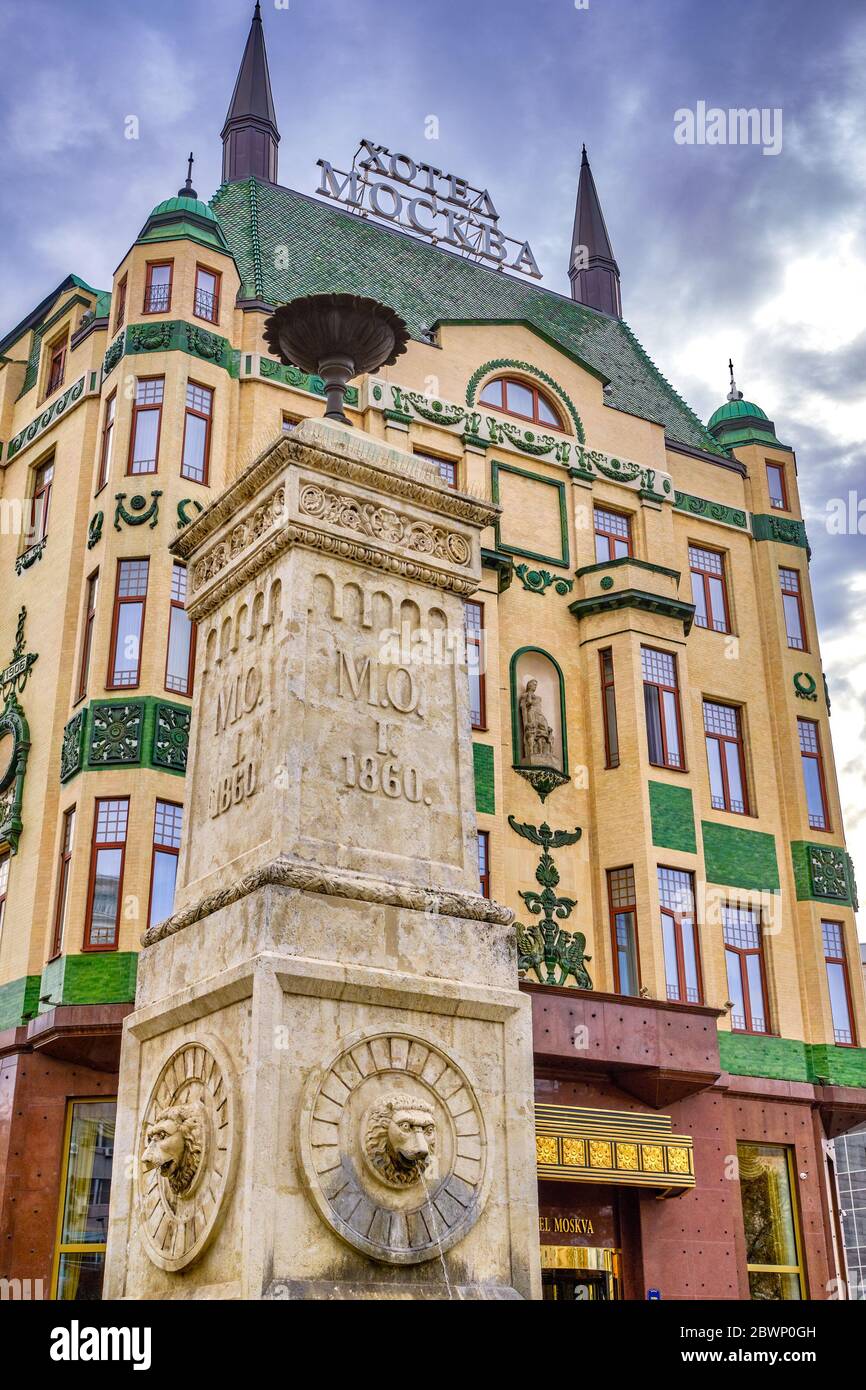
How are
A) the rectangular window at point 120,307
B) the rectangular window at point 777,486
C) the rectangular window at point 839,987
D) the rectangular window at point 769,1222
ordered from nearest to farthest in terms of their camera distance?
the rectangular window at point 769,1222
the rectangular window at point 120,307
the rectangular window at point 839,987
the rectangular window at point 777,486

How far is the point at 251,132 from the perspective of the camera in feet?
118

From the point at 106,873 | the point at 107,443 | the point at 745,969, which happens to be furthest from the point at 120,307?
the point at 745,969

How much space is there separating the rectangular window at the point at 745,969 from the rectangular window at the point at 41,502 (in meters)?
15.3

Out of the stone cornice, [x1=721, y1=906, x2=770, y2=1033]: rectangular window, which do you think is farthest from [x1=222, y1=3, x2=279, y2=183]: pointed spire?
the stone cornice

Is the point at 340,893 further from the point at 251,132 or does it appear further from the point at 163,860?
the point at 251,132

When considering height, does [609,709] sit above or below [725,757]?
above

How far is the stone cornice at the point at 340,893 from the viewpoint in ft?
29.1

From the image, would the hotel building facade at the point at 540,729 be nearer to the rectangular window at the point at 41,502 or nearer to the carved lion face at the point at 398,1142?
the rectangular window at the point at 41,502

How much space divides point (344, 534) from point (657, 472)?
24.6 meters

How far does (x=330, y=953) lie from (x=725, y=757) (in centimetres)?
2369

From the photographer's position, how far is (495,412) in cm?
3180

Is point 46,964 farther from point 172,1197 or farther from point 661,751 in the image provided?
point 172,1197

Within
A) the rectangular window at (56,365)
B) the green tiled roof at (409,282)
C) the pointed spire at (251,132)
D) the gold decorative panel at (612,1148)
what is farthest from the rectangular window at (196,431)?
the gold decorative panel at (612,1148)
